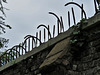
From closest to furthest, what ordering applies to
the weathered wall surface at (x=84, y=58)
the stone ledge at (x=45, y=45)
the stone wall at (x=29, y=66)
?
the weathered wall surface at (x=84, y=58)
the stone ledge at (x=45, y=45)
the stone wall at (x=29, y=66)

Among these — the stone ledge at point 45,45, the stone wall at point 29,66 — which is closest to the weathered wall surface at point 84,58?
the stone ledge at point 45,45

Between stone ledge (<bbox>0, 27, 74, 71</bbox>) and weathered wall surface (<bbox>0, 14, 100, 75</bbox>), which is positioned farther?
stone ledge (<bbox>0, 27, 74, 71</bbox>)

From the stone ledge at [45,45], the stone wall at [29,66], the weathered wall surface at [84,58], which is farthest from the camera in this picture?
the stone wall at [29,66]

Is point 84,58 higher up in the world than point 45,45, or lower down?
lower down

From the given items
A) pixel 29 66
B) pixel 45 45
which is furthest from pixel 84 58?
pixel 29 66

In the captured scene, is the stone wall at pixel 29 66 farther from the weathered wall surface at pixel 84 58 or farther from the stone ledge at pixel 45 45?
the weathered wall surface at pixel 84 58

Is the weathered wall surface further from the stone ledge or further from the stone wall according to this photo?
the stone wall

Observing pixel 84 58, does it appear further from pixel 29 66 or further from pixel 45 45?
pixel 29 66

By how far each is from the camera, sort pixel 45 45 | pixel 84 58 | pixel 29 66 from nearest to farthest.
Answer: pixel 84 58
pixel 45 45
pixel 29 66

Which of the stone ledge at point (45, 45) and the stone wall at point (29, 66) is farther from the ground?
the stone ledge at point (45, 45)

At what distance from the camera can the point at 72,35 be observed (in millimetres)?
4457

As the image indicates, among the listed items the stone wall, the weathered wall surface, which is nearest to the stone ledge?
the stone wall

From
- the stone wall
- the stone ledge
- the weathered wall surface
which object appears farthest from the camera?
the stone wall

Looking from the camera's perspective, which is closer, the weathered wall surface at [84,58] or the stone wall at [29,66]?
the weathered wall surface at [84,58]
